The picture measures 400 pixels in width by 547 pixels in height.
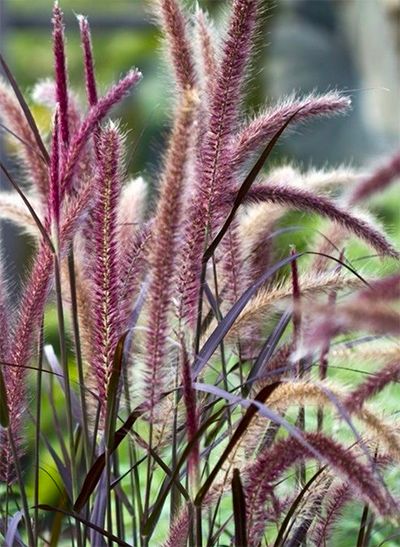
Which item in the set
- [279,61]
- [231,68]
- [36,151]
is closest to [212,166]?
[231,68]

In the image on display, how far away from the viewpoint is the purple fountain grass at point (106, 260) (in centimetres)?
97

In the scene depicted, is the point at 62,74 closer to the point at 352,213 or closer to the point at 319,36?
the point at 352,213

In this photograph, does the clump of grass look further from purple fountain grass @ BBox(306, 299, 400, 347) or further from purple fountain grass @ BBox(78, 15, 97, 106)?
purple fountain grass @ BBox(306, 299, 400, 347)

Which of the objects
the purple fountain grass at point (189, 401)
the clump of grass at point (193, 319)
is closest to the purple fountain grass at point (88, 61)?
the clump of grass at point (193, 319)

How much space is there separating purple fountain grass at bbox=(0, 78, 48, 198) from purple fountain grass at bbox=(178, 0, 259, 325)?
234 mm

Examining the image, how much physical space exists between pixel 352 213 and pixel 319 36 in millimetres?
4236

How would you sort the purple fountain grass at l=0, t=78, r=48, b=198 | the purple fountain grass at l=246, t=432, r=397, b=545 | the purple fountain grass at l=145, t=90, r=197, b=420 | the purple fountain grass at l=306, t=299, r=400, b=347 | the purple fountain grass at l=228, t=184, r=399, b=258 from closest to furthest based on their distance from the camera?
1. the purple fountain grass at l=306, t=299, r=400, b=347
2. the purple fountain grass at l=246, t=432, r=397, b=545
3. the purple fountain grass at l=145, t=90, r=197, b=420
4. the purple fountain grass at l=228, t=184, r=399, b=258
5. the purple fountain grass at l=0, t=78, r=48, b=198

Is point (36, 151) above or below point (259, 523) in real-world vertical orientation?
above

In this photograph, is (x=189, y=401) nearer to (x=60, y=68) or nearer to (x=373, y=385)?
(x=373, y=385)

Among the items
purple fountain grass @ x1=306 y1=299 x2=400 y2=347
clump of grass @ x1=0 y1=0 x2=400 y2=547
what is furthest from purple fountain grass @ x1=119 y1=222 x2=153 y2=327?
purple fountain grass @ x1=306 y1=299 x2=400 y2=347

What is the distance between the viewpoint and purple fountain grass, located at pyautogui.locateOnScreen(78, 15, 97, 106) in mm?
1089

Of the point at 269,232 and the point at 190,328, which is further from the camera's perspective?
the point at 269,232

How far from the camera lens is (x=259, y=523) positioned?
98cm

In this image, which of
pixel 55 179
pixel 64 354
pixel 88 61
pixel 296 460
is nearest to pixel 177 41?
pixel 88 61
